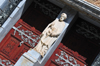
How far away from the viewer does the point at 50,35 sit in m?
4.05

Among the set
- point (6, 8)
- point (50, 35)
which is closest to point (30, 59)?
point (50, 35)

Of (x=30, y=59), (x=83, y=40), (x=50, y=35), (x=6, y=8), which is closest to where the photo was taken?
(x=30, y=59)

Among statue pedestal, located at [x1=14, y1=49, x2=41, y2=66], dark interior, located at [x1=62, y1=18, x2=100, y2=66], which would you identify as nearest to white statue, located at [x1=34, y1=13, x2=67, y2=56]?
statue pedestal, located at [x1=14, y1=49, x2=41, y2=66]

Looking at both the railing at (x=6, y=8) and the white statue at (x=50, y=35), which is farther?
the railing at (x=6, y=8)

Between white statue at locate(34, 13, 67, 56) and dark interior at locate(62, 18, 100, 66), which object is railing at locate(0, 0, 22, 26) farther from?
dark interior at locate(62, 18, 100, 66)

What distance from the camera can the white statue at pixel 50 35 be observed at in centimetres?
390

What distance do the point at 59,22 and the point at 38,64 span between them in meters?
1.28

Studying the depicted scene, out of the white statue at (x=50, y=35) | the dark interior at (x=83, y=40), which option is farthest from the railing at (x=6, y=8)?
the dark interior at (x=83, y=40)

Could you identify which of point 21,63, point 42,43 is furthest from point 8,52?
point 42,43

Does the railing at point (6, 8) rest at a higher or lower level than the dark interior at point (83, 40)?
lower

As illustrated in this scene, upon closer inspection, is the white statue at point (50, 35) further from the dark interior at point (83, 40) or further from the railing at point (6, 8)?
the railing at point (6, 8)

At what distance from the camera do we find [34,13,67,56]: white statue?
3.90m

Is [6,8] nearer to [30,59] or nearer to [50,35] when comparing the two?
[50,35]

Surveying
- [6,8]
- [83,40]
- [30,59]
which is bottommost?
[30,59]
